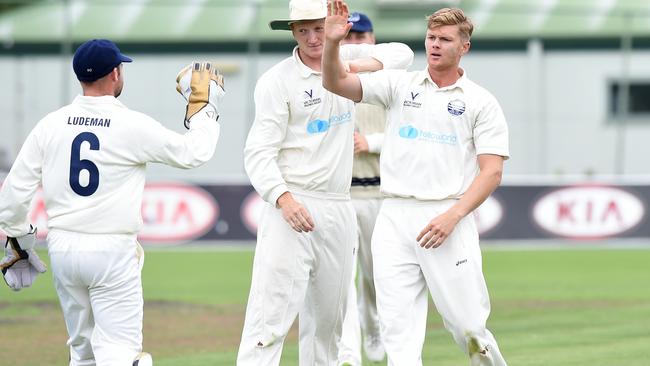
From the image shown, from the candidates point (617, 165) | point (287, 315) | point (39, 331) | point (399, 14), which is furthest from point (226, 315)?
point (399, 14)

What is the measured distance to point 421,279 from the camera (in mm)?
7664

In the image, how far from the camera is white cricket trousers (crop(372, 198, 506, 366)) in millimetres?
7496

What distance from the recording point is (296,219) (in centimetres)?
762

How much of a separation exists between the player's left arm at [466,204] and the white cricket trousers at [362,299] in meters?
1.88

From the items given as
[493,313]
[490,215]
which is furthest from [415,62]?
[493,313]

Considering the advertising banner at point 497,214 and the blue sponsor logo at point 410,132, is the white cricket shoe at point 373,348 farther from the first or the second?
the advertising banner at point 497,214

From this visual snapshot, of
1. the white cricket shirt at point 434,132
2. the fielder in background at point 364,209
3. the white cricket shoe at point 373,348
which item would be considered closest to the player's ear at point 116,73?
the white cricket shirt at point 434,132

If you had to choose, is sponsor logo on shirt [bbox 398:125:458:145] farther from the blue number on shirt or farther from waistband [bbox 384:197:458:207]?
the blue number on shirt

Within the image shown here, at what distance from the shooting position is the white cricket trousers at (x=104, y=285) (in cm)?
712

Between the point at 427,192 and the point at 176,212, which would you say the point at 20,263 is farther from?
the point at 176,212

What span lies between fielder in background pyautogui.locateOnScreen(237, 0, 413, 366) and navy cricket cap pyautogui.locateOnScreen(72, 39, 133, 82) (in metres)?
1.03

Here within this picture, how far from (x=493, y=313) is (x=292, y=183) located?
564 cm

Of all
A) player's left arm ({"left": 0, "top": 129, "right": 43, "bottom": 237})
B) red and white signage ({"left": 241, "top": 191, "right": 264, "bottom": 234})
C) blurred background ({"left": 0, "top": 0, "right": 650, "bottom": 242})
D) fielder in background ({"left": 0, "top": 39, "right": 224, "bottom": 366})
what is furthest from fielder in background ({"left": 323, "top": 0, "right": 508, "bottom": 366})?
blurred background ({"left": 0, "top": 0, "right": 650, "bottom": 242})

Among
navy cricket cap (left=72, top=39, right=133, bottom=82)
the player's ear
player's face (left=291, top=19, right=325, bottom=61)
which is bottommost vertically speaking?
the player's ear
